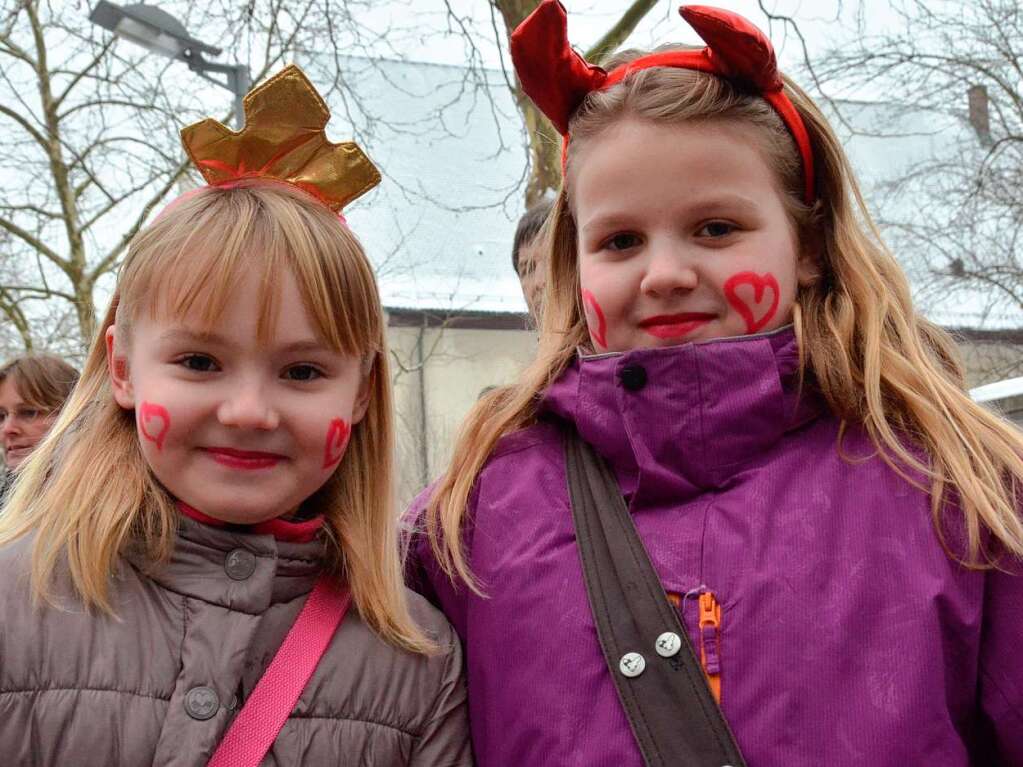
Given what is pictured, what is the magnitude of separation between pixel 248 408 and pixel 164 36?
630 centimetres

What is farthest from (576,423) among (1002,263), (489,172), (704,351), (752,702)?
(489,172)

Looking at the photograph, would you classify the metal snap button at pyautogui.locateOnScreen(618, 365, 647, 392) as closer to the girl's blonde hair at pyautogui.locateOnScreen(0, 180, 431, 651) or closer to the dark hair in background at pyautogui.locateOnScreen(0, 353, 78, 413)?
the girl's blonde hair at pyautogui.locateOnScreen(0, 180, 431, 651)

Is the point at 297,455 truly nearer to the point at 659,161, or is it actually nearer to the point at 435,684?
the point at 435,684

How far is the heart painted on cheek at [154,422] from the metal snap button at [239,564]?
0.23 metres

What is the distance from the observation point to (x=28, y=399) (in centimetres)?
540

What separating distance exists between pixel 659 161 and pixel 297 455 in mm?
851

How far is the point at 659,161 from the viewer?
2.01 metres

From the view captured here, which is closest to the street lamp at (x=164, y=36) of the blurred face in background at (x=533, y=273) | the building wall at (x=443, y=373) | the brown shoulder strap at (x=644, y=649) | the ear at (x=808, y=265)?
the blurred face in background at (x=533, y=273)

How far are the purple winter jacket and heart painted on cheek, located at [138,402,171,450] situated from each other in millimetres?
610

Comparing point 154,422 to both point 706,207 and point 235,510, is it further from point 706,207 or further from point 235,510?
point 706,207

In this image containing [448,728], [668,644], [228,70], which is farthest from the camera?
[228,70]

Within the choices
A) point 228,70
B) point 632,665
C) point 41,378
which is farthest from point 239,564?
point 228,70

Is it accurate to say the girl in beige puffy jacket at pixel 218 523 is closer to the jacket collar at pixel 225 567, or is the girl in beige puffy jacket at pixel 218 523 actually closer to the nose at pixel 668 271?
the jacket collar at pixel 225 567

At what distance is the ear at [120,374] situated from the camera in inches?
83.2
